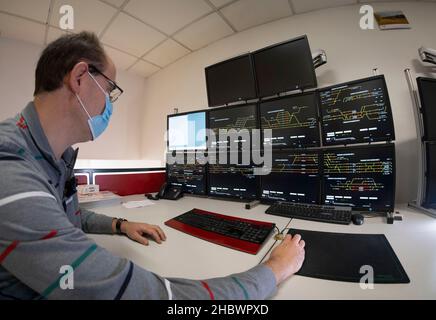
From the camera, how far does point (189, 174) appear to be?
161 cm

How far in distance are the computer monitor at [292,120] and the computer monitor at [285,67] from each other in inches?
5.7

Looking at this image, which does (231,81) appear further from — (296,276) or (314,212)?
(296,276)

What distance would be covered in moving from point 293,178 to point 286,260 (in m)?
0.74

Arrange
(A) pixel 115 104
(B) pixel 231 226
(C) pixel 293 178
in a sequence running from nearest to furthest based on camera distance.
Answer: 1. (B) pixel 231 226
2. (C) pixel 293 178
3. (A) pixel 115 104

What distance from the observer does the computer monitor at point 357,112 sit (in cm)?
97

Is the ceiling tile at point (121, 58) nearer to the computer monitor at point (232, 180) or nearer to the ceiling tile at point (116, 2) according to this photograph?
the ceiling tile at point (116, 2)

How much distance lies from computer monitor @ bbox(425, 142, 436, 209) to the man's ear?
5.94 ft

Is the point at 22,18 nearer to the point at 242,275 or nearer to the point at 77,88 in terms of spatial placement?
the point at 77,88

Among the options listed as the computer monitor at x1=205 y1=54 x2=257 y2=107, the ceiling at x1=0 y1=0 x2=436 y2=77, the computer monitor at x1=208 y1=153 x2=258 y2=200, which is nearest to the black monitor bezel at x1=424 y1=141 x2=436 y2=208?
the computer monitor at x1=208 y1=153 x2=258 y2=200

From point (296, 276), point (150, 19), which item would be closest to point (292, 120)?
point (296, 276)

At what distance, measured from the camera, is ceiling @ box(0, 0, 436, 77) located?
148cm

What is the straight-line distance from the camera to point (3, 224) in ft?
1.02
